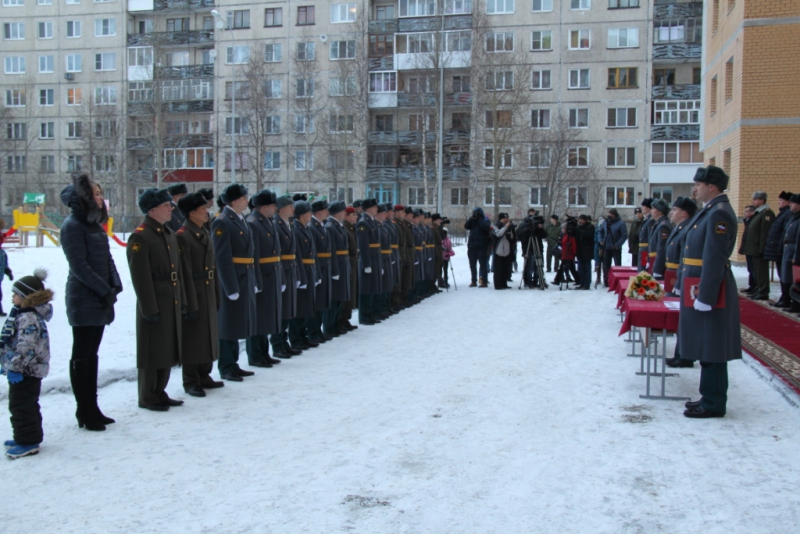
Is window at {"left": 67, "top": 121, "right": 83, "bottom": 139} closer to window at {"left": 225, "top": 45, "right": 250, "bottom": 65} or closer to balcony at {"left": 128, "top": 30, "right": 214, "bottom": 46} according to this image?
balcony at {"left": 128, "top": 30, "right": 214, "bottom": 46}

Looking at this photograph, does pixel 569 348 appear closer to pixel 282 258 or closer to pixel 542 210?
pixel 282 258

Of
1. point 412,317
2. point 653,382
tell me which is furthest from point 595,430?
point 412,317

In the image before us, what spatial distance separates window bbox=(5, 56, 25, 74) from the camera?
5800 centimetres

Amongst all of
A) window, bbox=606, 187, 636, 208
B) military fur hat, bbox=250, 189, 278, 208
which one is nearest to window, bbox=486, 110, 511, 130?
window, bbox=606, 187, 636, 208

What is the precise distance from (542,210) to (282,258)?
132 ft

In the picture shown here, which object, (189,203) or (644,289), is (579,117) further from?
(189,203)

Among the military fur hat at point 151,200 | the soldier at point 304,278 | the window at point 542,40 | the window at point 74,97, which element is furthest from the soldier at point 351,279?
the window at point 74,97

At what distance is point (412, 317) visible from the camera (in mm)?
13570

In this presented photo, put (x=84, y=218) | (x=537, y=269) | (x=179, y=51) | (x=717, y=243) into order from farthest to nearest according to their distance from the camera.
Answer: (x=179, y=51) < (x=537, y=269) < (x=717, y=243) < (x=84, y=218)

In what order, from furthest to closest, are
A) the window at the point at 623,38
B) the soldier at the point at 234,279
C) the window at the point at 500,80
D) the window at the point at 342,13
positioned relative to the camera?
1. the window at the point at 342,13
2. the window at the point at 623,38
3. the window at the point at 500,80
4. the soldier at the point at 234,279

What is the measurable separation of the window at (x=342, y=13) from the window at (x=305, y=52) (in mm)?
2353

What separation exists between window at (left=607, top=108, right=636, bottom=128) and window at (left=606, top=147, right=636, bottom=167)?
146cm

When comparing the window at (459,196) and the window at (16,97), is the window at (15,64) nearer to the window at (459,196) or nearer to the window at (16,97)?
the window at (16,97)

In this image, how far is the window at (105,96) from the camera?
52750 millimetres
